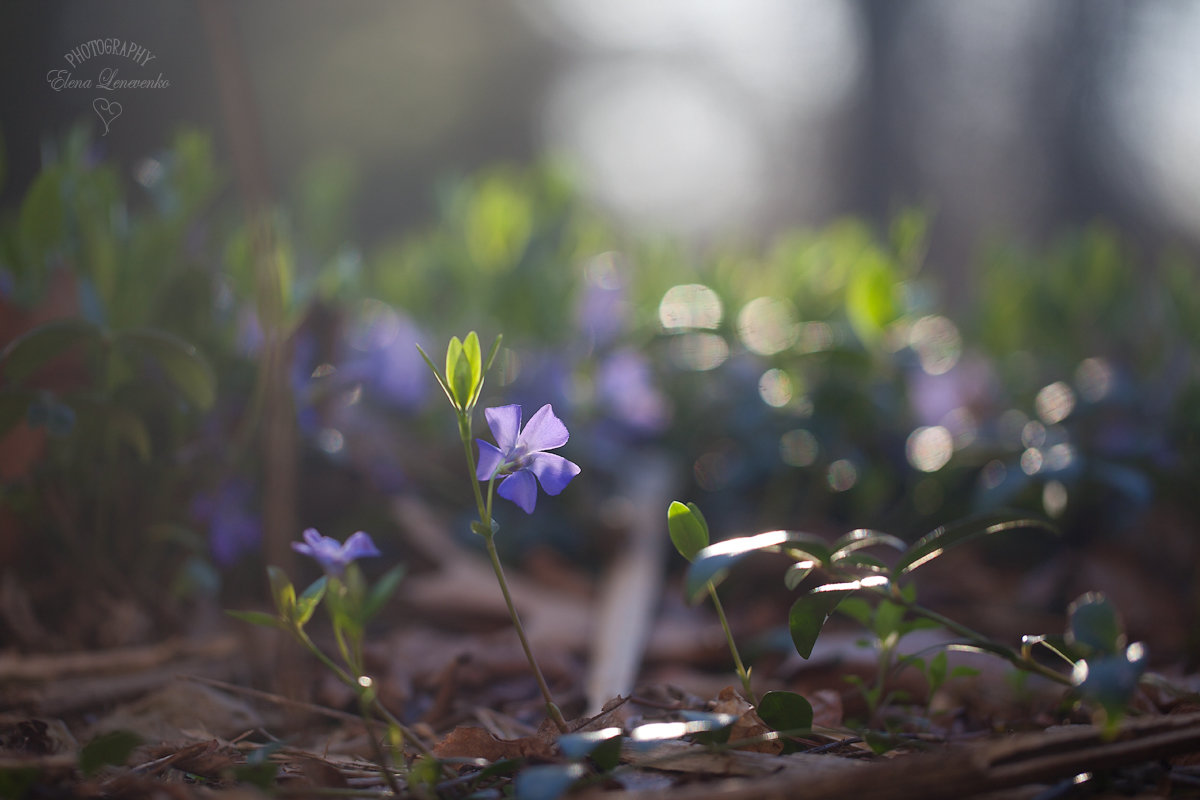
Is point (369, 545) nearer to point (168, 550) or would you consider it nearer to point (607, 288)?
point (168, 550)

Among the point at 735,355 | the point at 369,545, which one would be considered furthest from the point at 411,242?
the point at 369,545

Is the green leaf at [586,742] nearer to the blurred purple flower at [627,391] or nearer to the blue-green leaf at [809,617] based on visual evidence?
the blue-green leaf at [809,617]

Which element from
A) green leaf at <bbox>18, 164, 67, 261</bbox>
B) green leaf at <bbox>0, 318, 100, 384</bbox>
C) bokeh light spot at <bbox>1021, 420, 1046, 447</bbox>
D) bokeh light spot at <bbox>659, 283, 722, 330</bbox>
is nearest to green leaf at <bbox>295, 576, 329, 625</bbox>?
green leaf at <bbox>0, 318, 100, 384</bbox>

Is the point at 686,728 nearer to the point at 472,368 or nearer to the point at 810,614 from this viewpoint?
the point at 810,614

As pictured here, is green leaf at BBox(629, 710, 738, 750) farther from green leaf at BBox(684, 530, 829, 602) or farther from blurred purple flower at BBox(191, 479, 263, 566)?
blurred purple flower at BBox(191, 479, 263, 566)

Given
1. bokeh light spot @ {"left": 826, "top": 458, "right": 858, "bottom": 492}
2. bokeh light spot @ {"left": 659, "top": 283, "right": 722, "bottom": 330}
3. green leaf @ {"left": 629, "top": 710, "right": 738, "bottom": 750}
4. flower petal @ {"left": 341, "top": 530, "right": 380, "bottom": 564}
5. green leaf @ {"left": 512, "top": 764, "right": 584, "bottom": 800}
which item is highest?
bokeh light spot @ {"left": 659, "top": 283, "right": 722, "bottom": 330}

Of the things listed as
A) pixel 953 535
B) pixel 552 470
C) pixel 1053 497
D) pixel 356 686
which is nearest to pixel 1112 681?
pixel 953 535
